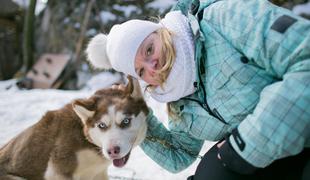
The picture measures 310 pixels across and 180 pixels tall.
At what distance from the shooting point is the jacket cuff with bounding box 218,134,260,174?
2105mm

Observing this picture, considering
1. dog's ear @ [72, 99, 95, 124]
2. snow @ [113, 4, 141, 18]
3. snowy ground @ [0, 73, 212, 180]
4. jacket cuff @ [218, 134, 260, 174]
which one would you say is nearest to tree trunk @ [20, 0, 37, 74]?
snowy ground @ [0, 73, 212, 180]

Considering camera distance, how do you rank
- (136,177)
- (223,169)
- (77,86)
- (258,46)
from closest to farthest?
(258,46), (223,169), (136,177), (77,86)

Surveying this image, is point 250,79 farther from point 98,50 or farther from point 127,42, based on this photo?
point 98,50

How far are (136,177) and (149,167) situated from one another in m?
0.20

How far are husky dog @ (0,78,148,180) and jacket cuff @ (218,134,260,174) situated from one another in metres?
0.67

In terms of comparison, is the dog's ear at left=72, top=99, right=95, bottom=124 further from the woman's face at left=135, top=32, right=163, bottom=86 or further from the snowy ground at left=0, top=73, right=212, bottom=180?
the snowy ground at left=0, top=73, right=212, bottom=180

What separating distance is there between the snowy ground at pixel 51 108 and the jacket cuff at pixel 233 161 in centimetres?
154

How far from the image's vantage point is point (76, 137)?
9.50ft

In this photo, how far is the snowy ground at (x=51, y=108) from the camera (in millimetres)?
3865

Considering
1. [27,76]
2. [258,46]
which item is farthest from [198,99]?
[27,76]

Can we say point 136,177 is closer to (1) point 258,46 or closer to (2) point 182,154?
(2) point 182,154

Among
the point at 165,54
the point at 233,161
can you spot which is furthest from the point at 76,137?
the point at 233,161

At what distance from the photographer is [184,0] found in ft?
8.67

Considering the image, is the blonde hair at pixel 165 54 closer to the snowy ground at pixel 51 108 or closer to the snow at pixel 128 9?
the snowy ground at pixel 51 108
